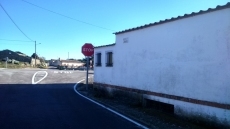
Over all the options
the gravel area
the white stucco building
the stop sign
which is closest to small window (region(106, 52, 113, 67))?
the stop sign

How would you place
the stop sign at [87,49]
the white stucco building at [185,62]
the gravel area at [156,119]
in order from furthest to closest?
the stop sign at [87,49]
the gravel area at [156,119]
the white stucco building at [185,62]

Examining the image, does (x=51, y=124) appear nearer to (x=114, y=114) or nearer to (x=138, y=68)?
(x=114, y=114)

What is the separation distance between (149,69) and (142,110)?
6.30 feet

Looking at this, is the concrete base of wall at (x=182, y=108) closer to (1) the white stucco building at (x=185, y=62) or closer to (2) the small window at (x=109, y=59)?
(1) the white stucco building at (x=185, y=62)

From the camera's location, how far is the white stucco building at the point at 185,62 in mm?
7422

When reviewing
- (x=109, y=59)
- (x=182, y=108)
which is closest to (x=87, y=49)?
(x=109, y=59)

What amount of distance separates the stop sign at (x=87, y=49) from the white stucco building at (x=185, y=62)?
4443 millimetres

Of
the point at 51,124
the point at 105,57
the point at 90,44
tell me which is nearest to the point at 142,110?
the point at 51,124

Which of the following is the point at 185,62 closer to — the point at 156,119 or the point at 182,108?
the point at 182,108

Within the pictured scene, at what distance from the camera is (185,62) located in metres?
8.82

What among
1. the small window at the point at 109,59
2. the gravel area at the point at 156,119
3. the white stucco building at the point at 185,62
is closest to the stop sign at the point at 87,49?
the small window at the point at 109,59

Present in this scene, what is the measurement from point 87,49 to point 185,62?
9.29 meters

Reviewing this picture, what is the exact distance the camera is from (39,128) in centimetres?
680

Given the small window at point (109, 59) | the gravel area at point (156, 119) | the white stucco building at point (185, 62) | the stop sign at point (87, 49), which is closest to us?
the white stucco building at point (185, 62)
